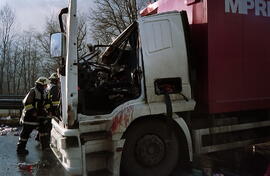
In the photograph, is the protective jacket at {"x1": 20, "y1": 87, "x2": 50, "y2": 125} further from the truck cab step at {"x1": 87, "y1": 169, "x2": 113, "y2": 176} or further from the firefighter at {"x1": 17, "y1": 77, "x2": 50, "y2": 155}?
the truck cab step at {"x1": 87, "y1": 169, "x2": 113, "y2": 176}

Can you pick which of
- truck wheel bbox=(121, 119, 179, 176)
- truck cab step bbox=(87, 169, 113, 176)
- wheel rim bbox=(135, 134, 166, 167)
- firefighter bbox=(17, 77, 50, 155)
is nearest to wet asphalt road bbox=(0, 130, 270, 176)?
firefighter bbox=(17, 77, 50, 155)

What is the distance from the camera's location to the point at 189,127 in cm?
424

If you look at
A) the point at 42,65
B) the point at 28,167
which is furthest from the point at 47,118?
the point at 42,65

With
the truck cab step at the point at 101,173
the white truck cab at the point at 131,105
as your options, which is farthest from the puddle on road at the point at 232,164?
the truck cab step at the point at 101,173

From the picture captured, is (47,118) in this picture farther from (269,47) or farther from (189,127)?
(269,47)

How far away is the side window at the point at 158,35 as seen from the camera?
158 inches

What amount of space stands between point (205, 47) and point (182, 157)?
5.35 ft

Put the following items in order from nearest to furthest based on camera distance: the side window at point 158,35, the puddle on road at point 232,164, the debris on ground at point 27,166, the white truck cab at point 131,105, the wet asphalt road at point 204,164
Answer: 1. the white truck cab at point 131,105
2. the side window at point 158,35
3. the puddle on road at point 232,164
4. the wet asphalt road at point 204,164
5. the debris on ground at point 27,166

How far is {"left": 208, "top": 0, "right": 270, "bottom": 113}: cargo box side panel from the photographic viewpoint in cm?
424

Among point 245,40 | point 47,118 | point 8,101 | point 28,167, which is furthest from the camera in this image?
point 8,101

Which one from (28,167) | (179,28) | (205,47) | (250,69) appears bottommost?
(28,167)

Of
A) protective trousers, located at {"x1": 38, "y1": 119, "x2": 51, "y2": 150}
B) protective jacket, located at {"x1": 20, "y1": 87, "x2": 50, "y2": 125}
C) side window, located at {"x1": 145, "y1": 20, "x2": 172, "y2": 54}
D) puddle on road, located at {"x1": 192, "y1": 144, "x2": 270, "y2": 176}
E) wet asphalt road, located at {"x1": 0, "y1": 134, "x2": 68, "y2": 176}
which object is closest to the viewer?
side window, located at {"x1": 145, "y1": 20, "x2": 172, "y2": 54}

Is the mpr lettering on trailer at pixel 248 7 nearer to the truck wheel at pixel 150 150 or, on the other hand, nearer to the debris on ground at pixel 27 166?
the truck wheel at pixel 150 150

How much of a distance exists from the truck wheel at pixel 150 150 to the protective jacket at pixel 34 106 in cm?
288
